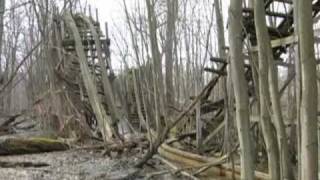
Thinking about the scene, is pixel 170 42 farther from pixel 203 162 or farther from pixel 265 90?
pixel 265 90

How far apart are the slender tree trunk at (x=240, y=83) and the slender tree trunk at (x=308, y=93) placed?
0.75 m

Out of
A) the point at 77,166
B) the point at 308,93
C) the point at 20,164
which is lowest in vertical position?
the point at 77,166

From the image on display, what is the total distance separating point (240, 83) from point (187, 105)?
947cm

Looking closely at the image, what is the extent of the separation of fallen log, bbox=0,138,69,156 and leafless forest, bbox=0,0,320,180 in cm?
2

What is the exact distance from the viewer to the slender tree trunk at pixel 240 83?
11.5ft

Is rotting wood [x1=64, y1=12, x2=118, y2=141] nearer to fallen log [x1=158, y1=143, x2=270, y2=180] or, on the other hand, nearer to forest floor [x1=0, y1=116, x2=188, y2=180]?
forest floor [x1=0, y1=116, x2=188, y2=180]

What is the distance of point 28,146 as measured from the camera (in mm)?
12070

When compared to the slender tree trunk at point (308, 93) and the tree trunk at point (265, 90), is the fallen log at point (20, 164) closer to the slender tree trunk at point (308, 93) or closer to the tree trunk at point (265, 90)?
the tree trunk at point (265, 90)

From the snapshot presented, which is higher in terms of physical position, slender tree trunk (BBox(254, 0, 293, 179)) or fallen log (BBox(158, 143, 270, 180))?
slender tree trunk (BBox(254, 0, 293, 179))

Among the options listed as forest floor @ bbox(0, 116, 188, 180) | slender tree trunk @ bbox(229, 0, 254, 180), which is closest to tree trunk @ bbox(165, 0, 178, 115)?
forest floor @ bbox(0, 116, 188, 180)

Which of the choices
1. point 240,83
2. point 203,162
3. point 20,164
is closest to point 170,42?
point 20,164

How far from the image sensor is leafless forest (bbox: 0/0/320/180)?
337 centimetres

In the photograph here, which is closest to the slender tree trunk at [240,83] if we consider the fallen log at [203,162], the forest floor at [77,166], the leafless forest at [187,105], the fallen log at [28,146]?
the leafless forest at [187,105]

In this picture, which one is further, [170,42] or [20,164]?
[170,42]
